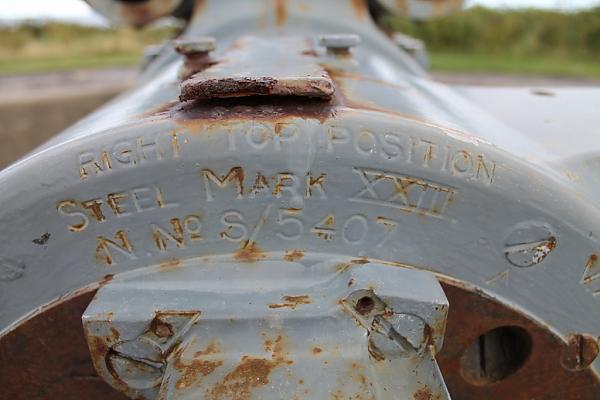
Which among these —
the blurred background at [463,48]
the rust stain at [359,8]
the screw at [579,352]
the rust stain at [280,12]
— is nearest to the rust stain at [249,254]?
the screw at [579,352]

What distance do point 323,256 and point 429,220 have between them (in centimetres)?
15

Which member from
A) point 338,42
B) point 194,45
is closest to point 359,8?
point 338,42

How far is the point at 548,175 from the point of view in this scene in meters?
0.82

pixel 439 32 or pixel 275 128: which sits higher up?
pixel 439 32

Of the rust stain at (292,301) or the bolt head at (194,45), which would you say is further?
the bolt head at (194,45)

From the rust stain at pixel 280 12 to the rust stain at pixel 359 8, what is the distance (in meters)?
0.20

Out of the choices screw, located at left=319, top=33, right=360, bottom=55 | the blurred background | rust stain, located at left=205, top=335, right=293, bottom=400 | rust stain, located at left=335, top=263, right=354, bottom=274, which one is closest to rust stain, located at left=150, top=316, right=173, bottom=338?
rust stain, located at left=205, top=335, right=293, bottom=400

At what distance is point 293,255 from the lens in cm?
80

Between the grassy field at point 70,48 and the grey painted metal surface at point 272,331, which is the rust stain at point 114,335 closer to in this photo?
the grey painted metal surface at point 272,331

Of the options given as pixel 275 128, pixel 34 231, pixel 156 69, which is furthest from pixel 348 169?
pixel 156 69

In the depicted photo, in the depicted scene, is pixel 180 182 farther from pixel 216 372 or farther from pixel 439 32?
pixel 439 32

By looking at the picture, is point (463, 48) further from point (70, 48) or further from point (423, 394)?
point (423, 394)

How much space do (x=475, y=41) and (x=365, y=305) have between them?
12714mm

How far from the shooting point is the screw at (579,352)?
88 cm
